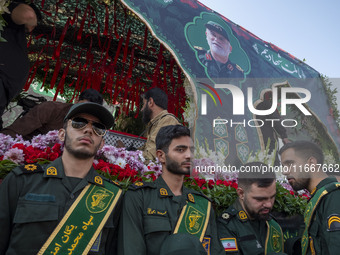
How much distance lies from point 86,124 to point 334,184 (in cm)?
234

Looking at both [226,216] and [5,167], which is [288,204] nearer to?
[226,216]

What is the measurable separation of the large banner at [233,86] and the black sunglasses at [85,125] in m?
2.18

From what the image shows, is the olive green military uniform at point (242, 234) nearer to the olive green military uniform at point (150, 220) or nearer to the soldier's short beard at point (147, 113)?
the olive green military uniform at point (150, 220)

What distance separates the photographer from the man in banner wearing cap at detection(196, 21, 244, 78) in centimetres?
543

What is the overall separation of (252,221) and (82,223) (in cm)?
194

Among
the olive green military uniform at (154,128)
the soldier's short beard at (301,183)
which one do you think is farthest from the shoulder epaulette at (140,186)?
the soldier's short beard at (301,183)

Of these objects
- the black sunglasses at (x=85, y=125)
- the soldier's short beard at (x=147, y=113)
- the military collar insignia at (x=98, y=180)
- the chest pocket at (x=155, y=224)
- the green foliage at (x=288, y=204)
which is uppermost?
the soldier's short beard at (x=147, y=113)

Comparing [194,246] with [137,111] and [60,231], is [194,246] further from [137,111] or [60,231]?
[137,111]

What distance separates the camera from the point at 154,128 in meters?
4.77

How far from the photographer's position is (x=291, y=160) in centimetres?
346

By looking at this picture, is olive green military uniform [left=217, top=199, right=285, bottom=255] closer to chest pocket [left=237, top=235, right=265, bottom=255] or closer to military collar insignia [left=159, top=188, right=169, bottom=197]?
chest pocket [left=237, top=235, right=265, bottom=255]

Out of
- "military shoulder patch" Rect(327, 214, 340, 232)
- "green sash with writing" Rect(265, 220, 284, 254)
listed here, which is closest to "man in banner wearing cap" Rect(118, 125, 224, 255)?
"green sash with writing" Rect(265, 220, 284, 254)

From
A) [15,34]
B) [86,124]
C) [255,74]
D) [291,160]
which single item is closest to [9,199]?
[86,124]

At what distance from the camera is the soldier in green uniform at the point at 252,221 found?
126 inches
